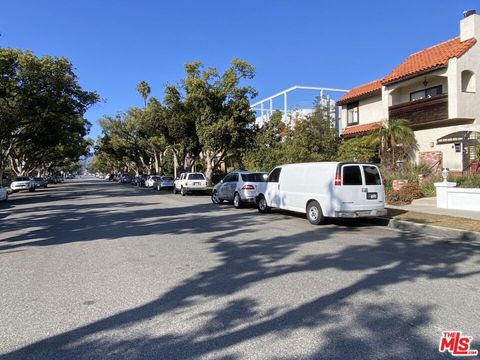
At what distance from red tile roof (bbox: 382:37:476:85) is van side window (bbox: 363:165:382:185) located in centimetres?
1283

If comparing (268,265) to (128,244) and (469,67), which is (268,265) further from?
(469,67)

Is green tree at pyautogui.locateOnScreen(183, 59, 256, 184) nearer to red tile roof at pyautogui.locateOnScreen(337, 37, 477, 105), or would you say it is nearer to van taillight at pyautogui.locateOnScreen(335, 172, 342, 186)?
red tile roof at pyautogui.locateOnScreen(337, 37, 477, 105)

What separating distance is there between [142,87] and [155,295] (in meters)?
54.6

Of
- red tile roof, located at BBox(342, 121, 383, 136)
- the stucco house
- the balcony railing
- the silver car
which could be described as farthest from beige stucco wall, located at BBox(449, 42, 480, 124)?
the silver car

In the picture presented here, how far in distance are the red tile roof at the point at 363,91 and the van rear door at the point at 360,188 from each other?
1761cm

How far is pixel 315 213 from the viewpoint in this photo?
12953 millimetres

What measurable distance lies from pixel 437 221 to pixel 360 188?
2.27 meters

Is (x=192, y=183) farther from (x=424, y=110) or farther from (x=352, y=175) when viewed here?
(x=352, y=175)

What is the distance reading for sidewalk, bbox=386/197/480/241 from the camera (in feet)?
34.4

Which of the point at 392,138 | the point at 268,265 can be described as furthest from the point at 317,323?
the point at 392,138

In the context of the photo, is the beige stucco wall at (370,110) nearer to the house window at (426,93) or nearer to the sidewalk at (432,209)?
the house window at (426,93)

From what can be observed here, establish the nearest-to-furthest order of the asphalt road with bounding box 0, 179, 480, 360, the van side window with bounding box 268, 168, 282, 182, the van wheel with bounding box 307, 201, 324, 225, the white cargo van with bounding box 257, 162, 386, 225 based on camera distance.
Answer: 1. the asphalt road with bounding box 0, 179, 480, 360
2. the white cargo van with bounding box 257, 162, 386, 225
3. the van wheel with bounding box 307, 201, 324, 225
4. the van side window with bounding box 268, 168, 282, 182

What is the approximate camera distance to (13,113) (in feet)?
93.4

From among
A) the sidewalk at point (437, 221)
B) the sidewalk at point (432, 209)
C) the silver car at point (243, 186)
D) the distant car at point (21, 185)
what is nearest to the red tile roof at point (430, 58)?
the sidewalk at point (432, 209)
